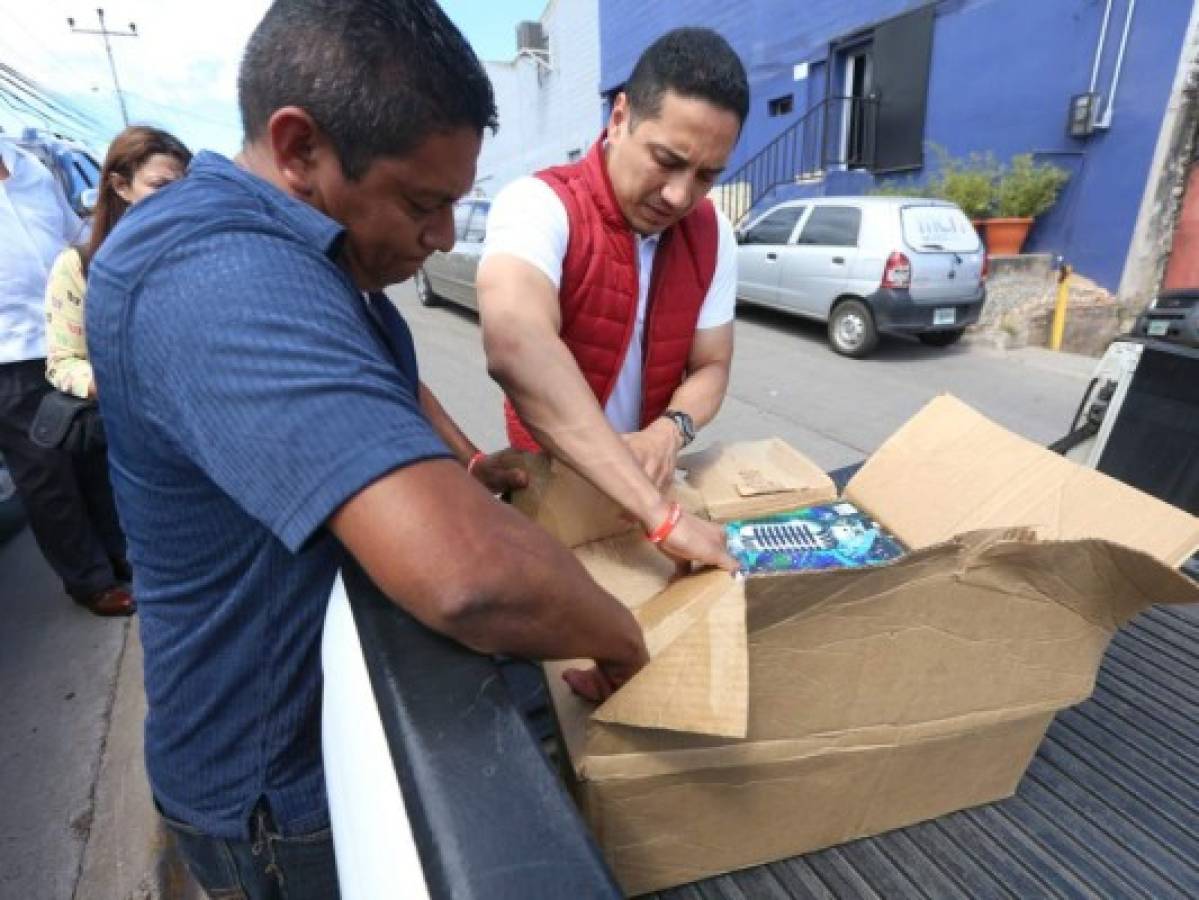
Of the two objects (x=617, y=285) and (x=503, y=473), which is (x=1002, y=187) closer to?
(x=617, y=285)

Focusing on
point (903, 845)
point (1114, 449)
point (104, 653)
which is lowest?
point (104, 653)

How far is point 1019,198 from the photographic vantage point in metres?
8.23

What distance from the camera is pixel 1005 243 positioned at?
333 inches

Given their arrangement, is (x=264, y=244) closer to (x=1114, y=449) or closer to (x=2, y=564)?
(x=1114, y=449)

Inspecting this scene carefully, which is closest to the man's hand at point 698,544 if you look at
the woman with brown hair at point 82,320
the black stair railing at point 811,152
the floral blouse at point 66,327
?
the woman with brown hair at point 82,320

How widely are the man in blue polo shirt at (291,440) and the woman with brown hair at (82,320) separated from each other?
154cm

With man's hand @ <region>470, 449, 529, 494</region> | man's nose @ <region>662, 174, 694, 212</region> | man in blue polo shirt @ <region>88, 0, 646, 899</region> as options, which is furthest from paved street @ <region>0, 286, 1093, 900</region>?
man's nose @ <region>662, 174, 694, 212</region>

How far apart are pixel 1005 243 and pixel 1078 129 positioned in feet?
4.47

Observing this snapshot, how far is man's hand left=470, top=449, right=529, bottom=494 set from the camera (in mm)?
1312

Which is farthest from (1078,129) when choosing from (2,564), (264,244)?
(2,564)

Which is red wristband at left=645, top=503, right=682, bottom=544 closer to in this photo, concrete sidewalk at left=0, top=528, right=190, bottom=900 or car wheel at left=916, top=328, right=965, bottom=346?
concrete sidewalk at left=0, top=528, right=190, bottom=900

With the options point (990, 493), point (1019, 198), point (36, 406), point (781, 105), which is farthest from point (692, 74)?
point (781, 105)

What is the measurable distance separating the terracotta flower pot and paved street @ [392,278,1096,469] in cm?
162

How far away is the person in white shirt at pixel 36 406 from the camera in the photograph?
2713 millimetres
